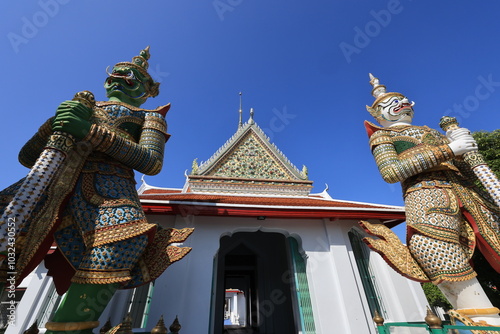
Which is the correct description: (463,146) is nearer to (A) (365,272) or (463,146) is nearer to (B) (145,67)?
(A) (365,272)

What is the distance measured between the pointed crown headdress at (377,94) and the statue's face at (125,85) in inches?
131

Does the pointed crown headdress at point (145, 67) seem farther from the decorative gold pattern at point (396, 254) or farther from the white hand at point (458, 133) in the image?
the white hand at point (458, 133)

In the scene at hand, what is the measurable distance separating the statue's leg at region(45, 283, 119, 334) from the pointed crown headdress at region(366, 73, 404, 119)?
381 cm

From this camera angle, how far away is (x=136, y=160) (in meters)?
2.25

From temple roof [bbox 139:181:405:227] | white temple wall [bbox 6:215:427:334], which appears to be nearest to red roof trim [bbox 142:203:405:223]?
temple roof [bbox 139:181:405:227]

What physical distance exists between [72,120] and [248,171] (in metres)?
5.75

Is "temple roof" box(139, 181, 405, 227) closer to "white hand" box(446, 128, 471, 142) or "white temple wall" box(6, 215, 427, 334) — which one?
"white temple wall" box(6, 215, 427, 334)

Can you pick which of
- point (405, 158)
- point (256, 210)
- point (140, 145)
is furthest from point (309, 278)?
Answer: point (140, 145)

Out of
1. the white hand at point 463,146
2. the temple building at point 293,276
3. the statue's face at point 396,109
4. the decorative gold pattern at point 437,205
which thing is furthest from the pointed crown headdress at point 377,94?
the temple building at point 293,276

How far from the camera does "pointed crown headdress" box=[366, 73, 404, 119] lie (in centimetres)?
347

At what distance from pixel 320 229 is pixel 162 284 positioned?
276 centimetres

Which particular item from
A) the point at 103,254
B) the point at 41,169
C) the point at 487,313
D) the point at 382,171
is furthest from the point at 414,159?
the point at 41,169

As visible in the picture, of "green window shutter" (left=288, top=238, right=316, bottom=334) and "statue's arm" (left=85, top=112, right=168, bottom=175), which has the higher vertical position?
"statue's arm" (left=85, top=112, right=168, bottom=175)

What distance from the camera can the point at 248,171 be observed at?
7.52m
